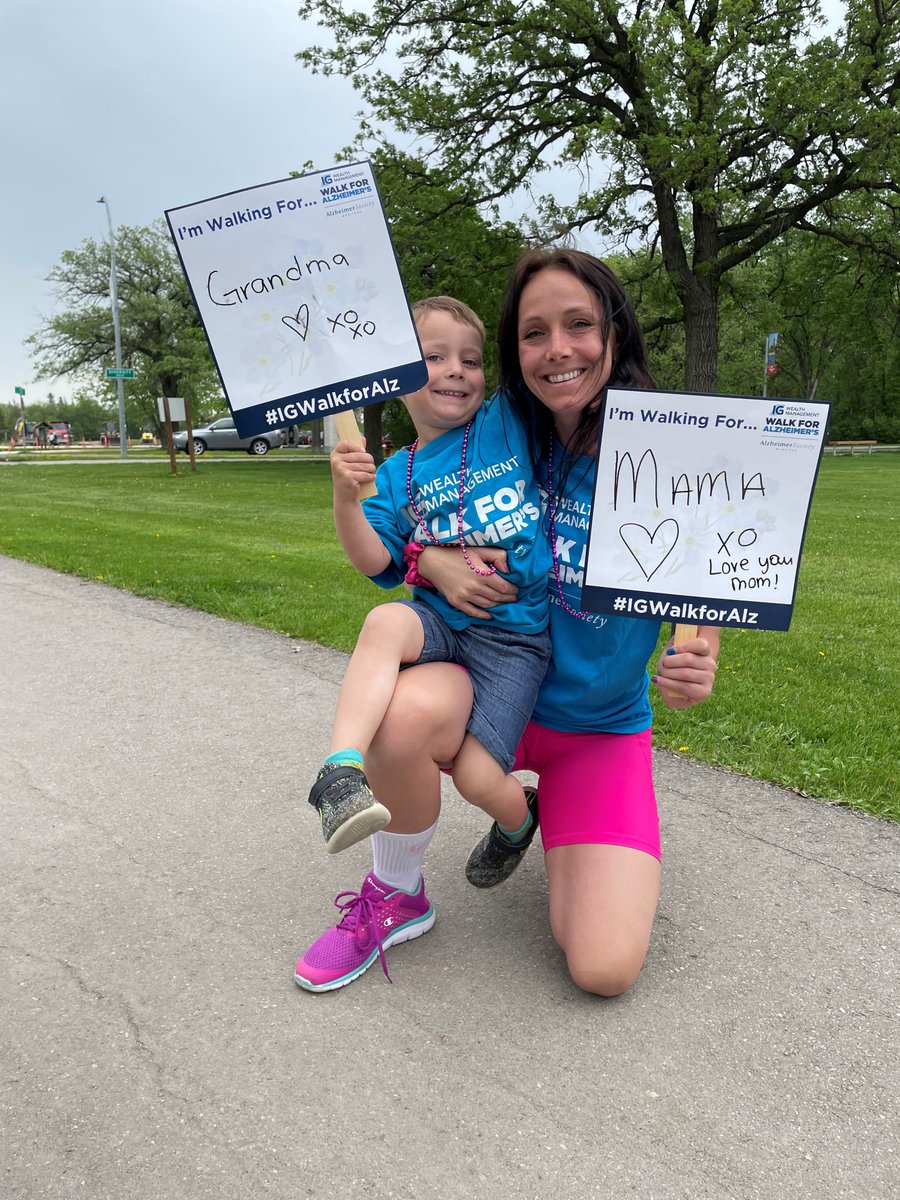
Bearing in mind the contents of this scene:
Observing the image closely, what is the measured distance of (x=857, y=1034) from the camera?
210cm

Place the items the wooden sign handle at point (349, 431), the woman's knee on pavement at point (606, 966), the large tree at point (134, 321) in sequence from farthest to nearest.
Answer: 1. the large tree at point (134, 321)
2. the wooden sign handle at point (349, 431)
3. the woman's knee on pavement at point (606, 966)

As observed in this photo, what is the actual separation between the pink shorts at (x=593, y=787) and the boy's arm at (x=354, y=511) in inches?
27.5

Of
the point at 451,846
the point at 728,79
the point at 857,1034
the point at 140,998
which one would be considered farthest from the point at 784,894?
the point at 728,79

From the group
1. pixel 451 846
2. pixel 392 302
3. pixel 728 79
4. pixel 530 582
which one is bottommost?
pixel 451 846

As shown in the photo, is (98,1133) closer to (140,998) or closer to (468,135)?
(140,998)

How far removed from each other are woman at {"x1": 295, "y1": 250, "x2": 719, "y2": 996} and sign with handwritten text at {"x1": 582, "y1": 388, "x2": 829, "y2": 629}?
0.13m

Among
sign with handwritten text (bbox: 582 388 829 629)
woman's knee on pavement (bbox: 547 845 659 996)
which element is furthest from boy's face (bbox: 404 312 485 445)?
woman's knee on pavement (bbox: 547 845 659 996)

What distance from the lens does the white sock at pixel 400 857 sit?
247 cm

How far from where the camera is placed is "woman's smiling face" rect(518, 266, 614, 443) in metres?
2.37

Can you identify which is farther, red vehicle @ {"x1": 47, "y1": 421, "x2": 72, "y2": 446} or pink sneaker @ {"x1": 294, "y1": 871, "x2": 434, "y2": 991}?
red vehicle @ {"x1": 47, "y1": 421, "x2": 72, "y2": 446}

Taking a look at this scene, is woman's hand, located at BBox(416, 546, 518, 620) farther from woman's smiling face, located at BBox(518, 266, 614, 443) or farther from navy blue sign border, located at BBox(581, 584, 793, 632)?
woman's smiling face, located at BBox(518, 266, 614, 443)

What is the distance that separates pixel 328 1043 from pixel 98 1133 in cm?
50

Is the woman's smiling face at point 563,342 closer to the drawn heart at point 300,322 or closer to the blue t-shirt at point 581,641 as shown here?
the blue t-shirt at point 581,641

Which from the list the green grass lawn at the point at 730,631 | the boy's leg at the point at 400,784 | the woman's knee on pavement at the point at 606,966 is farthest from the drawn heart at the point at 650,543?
the green grass lawn at the point at 730,631
